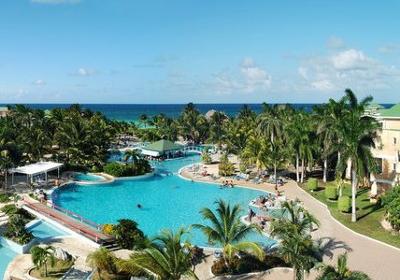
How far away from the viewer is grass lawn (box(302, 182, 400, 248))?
27.0 m

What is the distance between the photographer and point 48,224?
30844mm

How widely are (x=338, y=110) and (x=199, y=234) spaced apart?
17877mm

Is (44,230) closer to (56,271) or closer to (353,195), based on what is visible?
(56,271)

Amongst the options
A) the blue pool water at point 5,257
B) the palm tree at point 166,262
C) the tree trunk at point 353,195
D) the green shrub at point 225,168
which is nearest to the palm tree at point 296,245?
the palm tree at point 166,262

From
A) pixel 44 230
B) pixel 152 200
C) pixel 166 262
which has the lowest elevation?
pixel 152 200

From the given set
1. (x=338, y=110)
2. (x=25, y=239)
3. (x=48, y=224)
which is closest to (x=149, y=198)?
(x=48, y=224)

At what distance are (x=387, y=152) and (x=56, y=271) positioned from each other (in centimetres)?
2767

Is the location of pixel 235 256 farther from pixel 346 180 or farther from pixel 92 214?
pixel 346 180

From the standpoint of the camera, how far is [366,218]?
3086 cm

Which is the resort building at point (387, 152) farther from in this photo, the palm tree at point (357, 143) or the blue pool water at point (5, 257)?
the blue pool water at point (5, 257)

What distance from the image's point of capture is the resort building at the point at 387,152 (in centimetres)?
3512

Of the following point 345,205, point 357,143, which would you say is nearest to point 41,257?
point 357,143

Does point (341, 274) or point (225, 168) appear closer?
point (341, 274)

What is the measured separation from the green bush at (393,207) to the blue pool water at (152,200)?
7594 mm
